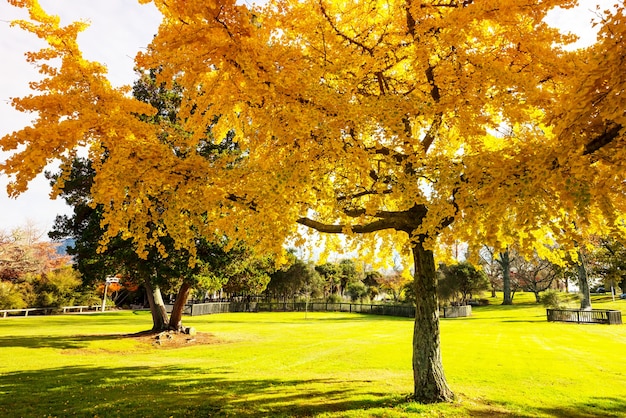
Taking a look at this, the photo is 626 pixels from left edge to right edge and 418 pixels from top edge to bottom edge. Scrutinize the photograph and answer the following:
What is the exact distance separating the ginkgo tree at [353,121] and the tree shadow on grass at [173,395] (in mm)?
2290

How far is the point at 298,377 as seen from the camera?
39.4ft

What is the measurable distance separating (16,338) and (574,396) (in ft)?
79.9

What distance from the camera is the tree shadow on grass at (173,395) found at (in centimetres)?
830

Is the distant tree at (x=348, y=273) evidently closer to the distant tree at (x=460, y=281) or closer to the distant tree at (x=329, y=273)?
the distant tree at (x=329, y=273)

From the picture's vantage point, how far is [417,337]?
30.5 ft

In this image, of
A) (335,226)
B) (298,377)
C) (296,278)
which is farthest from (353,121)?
(296,278)

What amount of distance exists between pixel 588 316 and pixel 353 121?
3249cm

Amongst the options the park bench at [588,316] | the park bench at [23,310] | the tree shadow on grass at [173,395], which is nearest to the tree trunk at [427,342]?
the tree shadow on grass at [173,395]

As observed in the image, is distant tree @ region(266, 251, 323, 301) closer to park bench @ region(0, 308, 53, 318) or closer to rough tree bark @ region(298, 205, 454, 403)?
park bench @ region(0, 308, 53, 318)

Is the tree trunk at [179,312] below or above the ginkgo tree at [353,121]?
below

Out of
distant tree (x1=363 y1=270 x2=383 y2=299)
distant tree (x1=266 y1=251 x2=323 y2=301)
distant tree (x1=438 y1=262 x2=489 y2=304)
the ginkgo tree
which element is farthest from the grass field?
distant tree (x1=363 y1=270 x2=383 y2=299)

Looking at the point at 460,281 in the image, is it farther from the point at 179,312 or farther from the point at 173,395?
the point at 173,395

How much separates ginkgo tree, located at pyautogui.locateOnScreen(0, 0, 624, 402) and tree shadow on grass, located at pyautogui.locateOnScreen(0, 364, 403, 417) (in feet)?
7.51

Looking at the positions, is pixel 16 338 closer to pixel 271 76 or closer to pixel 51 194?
pixel 51 194
